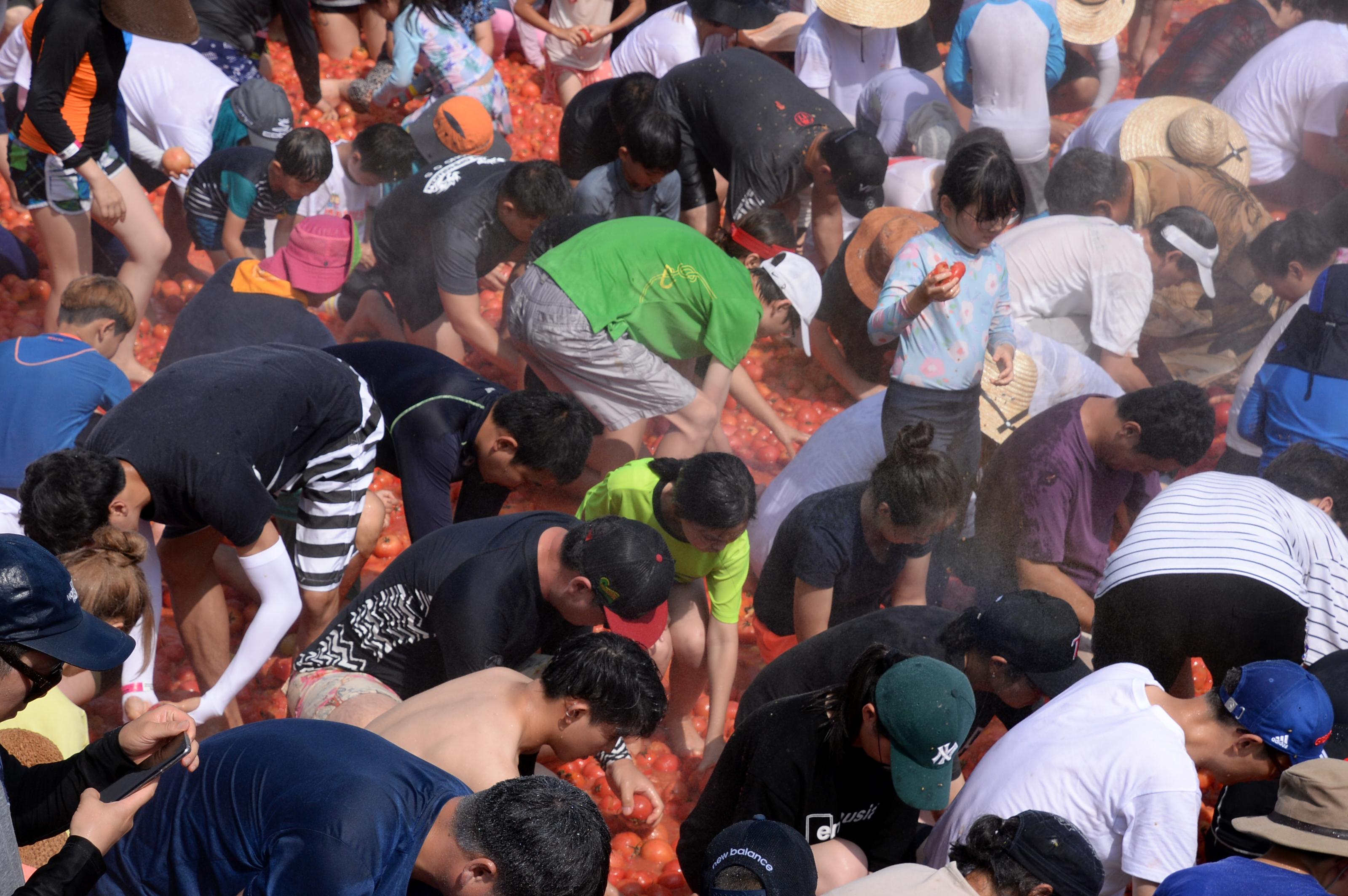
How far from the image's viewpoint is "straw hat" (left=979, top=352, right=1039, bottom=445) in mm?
4332

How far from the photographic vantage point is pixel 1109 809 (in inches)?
92.9

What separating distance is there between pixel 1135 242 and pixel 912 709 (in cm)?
341

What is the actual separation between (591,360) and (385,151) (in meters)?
1.96

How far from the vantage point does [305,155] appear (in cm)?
482

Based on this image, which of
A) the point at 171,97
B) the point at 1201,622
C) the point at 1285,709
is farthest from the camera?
the point at 171,97

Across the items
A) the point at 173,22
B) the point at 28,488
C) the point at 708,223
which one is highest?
the point at 173,22

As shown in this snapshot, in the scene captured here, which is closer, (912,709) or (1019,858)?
(1019,858)

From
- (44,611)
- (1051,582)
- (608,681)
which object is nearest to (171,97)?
(44,611)

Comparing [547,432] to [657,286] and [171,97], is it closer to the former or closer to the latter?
[657,286]

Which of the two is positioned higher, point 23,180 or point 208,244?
point 23,180

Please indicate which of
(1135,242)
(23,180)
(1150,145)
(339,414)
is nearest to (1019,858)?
(339,414)

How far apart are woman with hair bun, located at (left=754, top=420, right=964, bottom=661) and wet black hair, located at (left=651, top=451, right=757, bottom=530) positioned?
0.84ft

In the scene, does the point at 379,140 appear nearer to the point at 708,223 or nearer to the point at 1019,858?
the point at 708,223

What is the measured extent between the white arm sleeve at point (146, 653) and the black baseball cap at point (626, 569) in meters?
1.31
